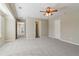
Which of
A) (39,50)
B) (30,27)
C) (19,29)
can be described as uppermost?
(30,27)

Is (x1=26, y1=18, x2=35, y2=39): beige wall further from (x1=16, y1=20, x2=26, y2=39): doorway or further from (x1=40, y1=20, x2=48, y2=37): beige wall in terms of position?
(x1=16, y1=20, x2=26, y2=39): doorway

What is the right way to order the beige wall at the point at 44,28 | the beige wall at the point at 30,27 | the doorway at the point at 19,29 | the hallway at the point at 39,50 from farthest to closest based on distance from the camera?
the doorway at the point at 19,29
the beige wall at the point at 44,28
the beige wall at the point at 30,27
the hallway at the point at 39,50

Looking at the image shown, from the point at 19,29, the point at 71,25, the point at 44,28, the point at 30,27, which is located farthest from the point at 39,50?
the point at 19,29

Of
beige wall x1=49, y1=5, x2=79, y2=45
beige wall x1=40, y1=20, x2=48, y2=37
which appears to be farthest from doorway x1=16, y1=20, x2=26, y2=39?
beige wall x1=49, y1=5, x2=79, y2=45

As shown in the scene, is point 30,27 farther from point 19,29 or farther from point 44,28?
point 19,29

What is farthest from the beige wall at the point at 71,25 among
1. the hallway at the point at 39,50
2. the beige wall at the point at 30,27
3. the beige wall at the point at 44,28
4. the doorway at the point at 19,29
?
the doorway at the point at 19,29

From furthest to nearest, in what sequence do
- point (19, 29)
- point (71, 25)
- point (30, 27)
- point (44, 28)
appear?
point (19, 29)
point (44, 28)
point (30, 27)
point (71, 25)

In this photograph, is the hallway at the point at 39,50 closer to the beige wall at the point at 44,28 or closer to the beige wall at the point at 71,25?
the beige wall at the point at 71,25

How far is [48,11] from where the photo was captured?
9.23 metres

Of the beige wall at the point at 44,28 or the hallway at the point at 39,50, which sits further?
the beige wall at the point at 44,28

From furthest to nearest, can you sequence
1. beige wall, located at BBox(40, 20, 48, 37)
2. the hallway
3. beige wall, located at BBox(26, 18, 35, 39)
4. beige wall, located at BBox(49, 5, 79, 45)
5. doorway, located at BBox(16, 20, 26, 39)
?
doorway, located at BBox(16, 20, 26, 39) → beige wall, located at BBox(40, 20, 48, 37) → beige wall, located at BBox(26, 18, 35, 39) → beige wall, located at BBox(49, 5, 79, 45) → the hallway

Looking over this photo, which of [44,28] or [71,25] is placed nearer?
[71,25]

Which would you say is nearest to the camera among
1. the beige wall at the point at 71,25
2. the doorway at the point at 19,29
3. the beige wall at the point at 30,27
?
the beige wall at the point at 71,25

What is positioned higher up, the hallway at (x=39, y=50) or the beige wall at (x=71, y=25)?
the beige wall at (x=71, y=25)
